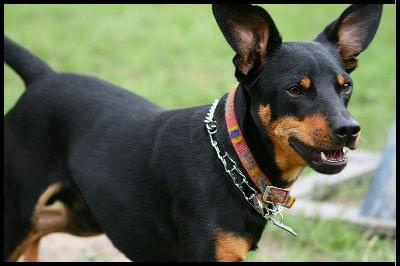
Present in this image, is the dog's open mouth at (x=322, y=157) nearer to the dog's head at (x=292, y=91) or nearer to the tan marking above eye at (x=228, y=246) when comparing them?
the dog's head at (x=292, y=91)

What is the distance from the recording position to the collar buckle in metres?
3.85

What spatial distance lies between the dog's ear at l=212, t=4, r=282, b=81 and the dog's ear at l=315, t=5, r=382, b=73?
442 millimetres

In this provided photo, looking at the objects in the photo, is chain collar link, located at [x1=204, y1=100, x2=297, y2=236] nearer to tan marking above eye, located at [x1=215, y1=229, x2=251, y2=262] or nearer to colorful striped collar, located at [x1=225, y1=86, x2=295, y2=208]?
colorful striped collar, located at [x1=225, y1=86, x2=295, y2=208]

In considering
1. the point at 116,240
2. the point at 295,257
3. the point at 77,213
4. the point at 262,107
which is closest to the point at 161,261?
the point at 116,240

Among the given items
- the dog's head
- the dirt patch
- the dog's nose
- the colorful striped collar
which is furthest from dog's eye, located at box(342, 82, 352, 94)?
the dirt patch

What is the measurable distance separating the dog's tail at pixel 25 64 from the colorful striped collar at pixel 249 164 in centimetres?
145

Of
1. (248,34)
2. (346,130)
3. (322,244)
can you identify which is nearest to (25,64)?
(248,34)

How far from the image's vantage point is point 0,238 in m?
4.68

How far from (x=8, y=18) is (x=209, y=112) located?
9.37 meters

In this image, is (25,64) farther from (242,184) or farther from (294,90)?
(294,90)

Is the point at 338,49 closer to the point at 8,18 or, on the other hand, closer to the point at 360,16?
the point at 360,16

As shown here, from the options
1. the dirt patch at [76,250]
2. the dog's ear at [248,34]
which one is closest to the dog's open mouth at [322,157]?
the dog's ear at [248,34]

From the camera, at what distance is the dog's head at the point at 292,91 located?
11.5ft
